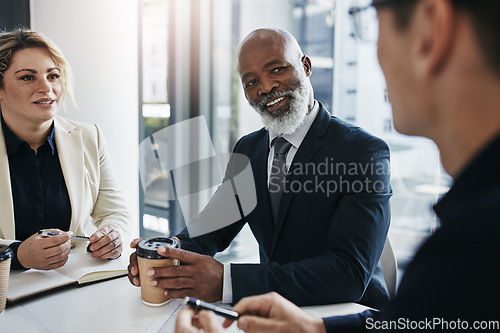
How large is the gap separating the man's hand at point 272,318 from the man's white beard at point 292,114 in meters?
0.94

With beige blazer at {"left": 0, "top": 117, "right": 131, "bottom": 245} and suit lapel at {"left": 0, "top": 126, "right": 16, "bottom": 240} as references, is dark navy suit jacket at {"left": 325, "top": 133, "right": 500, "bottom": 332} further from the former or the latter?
suit lapel at {"left": 0, "top": 126, "right": 16, "bottom": 240}

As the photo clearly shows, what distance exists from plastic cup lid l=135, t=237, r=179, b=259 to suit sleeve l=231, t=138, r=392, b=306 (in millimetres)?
206

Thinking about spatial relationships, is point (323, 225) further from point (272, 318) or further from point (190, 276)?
point (272, 318)

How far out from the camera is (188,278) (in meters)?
1.13

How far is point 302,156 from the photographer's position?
158 cm

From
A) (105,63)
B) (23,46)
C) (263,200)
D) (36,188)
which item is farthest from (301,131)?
(105,63)

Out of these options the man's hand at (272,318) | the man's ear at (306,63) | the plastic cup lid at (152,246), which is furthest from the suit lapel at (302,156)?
the man's hand at (272,318)

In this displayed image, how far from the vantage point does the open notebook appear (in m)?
1.16

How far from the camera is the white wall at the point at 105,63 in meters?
2.70

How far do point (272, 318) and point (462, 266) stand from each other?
49 centimetres

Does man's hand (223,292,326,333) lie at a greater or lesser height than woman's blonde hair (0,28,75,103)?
lesser

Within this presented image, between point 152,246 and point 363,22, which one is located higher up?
point 363,22

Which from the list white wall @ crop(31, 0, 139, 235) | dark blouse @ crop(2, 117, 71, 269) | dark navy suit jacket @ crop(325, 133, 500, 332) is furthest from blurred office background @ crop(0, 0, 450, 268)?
dark navy suit jacket @ crop(325, 133, 500, 332)

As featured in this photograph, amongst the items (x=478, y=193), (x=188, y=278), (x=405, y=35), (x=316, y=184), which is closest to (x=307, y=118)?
(x=316, y=184)
